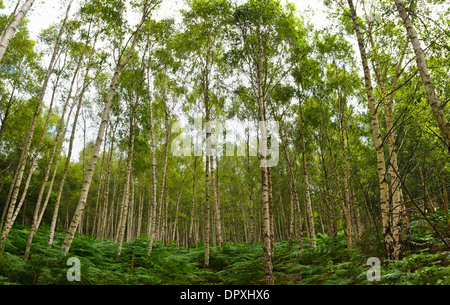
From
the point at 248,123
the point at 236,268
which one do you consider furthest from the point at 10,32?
the point at 248,123

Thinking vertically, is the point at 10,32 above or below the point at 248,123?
below

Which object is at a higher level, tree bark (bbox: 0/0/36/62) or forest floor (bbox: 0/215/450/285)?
tree bark (bbox: 0/0/36/62)

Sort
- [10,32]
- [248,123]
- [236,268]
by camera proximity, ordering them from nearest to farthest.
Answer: [10,32]
[236,268]
[248,123]

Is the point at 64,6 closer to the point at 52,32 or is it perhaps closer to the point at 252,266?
the point at 52,32

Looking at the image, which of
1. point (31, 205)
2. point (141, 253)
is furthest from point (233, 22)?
point (31, 205)

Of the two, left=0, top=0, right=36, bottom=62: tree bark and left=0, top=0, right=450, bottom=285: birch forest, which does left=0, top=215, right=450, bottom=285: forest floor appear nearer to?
left=0, top=0, right=450, bottom=285: birch forest

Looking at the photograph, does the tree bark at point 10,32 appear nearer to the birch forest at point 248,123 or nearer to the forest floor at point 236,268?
the birch forest at point 248,123

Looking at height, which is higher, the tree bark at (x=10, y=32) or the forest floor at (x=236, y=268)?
the tree bark at (x=10, y=32)

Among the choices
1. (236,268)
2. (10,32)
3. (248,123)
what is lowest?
(236,268)

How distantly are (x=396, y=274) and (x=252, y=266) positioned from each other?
514 cm

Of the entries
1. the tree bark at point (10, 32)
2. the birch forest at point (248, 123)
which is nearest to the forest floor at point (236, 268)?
the birch forest at point (248, 123)

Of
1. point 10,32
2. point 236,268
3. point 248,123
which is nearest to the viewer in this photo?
point 10,32

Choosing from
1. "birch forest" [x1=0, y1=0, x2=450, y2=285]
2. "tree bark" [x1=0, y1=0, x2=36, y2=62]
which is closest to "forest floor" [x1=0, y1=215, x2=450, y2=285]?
"birch forest" [x1=0, y1=0, x2=450, y2=285]

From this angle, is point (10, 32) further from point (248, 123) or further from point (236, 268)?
point (248, 123)
